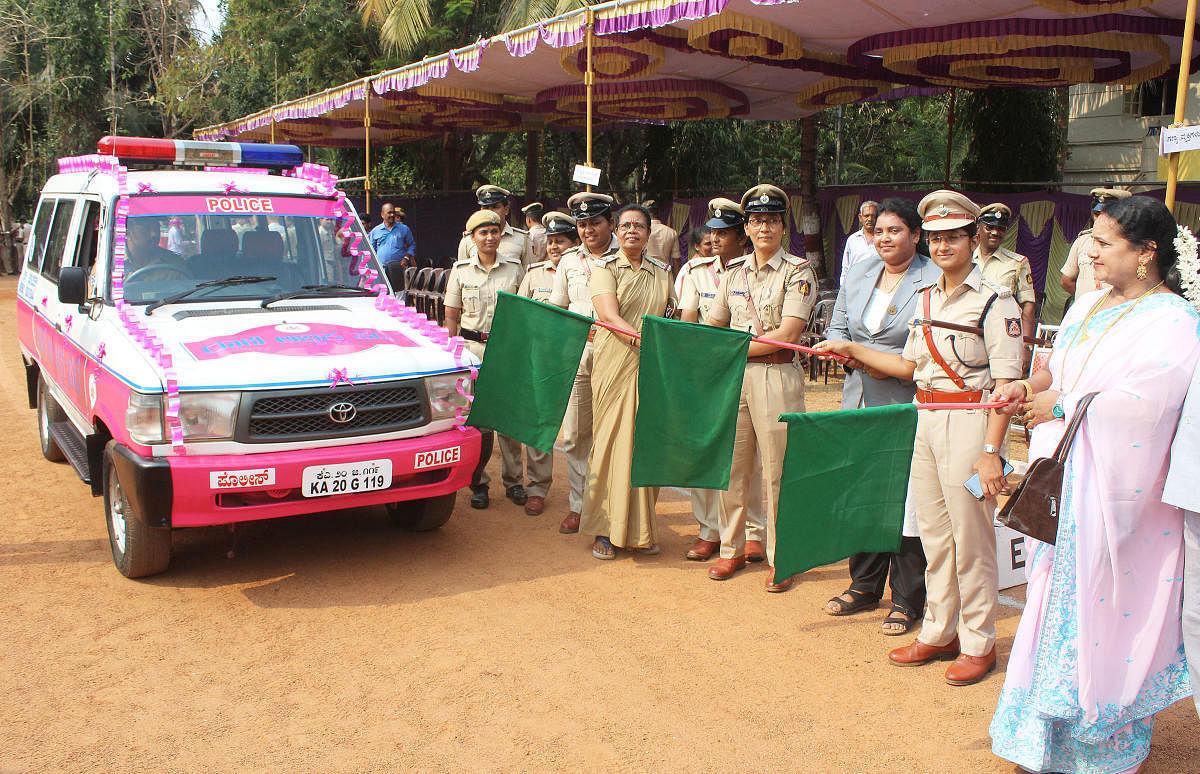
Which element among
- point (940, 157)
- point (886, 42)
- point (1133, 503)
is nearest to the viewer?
point (1133, 503)

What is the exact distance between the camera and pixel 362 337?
205 inches

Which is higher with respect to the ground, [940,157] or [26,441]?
[940,157]

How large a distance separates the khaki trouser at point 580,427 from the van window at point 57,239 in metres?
3.44

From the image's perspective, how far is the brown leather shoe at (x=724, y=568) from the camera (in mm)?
5293

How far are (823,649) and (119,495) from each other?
141 inches

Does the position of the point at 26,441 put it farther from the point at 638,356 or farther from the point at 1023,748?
the point at 1023,748

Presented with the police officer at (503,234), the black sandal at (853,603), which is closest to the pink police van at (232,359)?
the police officer at (503,234)

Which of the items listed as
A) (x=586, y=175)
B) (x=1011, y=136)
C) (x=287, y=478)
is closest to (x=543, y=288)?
(x=287, y=478)

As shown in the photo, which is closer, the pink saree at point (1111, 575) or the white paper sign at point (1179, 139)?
the pink saree at point (1111, 575)

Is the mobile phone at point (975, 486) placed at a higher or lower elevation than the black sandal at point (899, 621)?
higher

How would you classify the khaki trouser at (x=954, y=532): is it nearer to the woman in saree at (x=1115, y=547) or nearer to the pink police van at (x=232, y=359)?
the woman in saree at (x=1115, y=547)

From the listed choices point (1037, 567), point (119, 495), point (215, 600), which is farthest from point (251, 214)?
point (1037, 567)

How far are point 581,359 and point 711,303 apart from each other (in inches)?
38.2

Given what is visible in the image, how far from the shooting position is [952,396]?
406 centimetres
